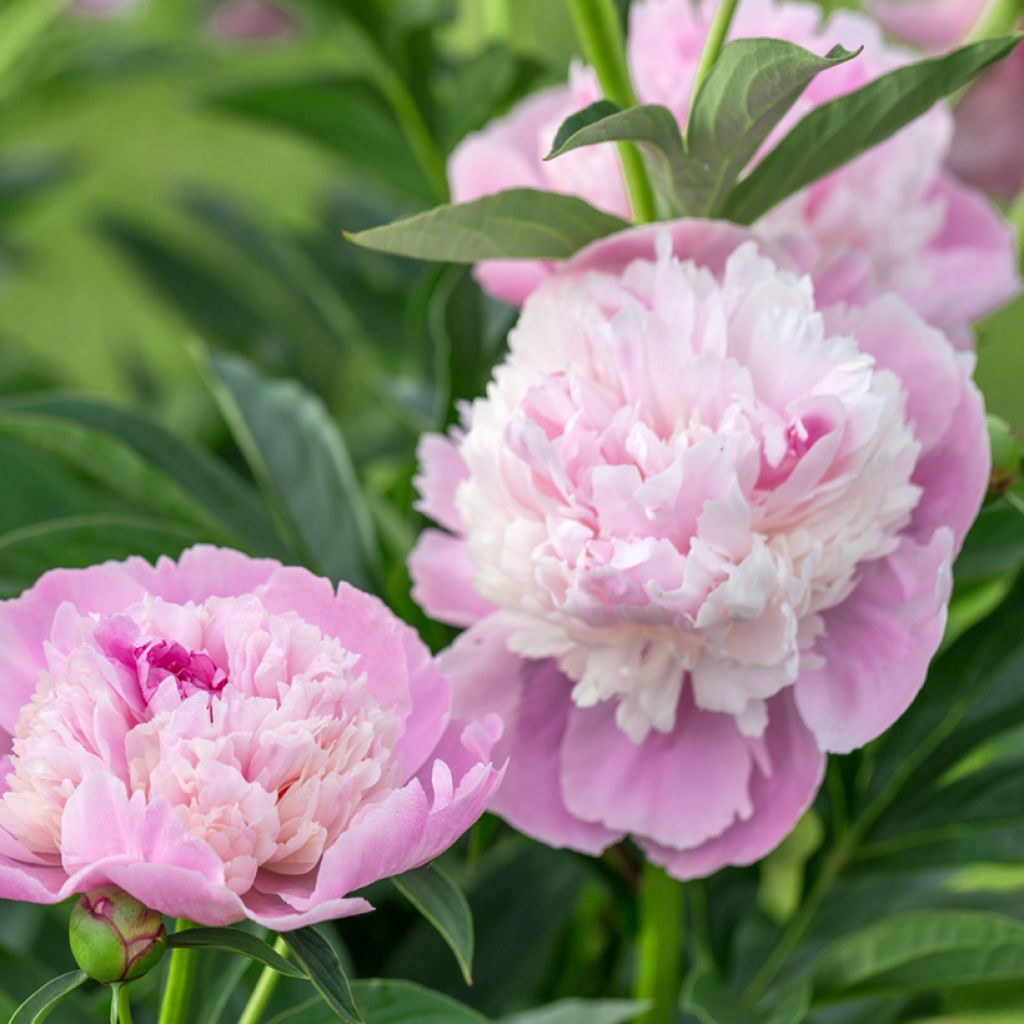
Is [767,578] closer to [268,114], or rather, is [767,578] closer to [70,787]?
[70,787]

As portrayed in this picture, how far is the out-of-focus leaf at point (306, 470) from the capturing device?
455 mm

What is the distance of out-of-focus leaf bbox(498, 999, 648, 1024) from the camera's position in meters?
0.35

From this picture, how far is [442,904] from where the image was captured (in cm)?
26

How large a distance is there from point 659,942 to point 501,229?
21cm

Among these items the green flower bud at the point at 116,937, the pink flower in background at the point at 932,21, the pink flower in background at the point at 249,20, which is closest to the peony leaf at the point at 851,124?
the green flower bud at the point at 116,937

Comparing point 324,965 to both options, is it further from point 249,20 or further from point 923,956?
point 249,20

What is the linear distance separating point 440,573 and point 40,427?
14cm

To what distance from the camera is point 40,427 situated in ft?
1.37

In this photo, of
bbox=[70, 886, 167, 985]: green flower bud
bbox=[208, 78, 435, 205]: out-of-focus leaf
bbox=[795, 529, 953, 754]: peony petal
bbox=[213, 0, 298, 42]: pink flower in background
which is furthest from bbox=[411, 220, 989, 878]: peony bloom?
bbox=[213, 0, 298, 42]: pink flower in background

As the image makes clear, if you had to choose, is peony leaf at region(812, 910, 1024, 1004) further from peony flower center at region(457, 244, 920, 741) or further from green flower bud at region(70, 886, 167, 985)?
green flower bud at region(70, 886, 167, 985)

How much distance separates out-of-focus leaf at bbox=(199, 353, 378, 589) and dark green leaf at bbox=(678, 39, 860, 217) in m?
0.17

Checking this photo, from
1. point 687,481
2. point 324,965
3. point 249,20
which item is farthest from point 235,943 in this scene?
point 249,20

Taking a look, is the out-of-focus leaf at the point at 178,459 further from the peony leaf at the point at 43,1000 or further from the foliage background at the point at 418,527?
the peony leaf at the point at 43,1000

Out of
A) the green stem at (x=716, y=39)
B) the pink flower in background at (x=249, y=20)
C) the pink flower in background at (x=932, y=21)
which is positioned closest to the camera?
the green stem at (x=716, y=39)
